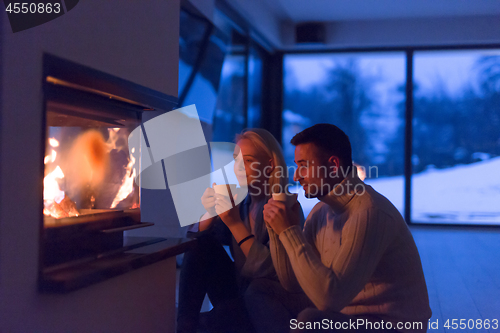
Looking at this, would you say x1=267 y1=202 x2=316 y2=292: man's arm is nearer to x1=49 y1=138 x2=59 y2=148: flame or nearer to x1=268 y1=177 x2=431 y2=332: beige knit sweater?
x1=268 y1=177 x2=431 y2=332: beige knit sweater

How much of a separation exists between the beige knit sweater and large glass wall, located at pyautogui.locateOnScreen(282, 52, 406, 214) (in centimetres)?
431

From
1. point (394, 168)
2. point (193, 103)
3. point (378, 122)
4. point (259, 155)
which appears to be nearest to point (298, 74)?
point (378, 122)

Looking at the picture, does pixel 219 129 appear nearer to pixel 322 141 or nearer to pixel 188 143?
pixel 188 143

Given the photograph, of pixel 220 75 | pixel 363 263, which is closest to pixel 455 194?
pixel 220 75

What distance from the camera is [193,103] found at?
3.00 metres

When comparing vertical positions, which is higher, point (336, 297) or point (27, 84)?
point (27, 84)

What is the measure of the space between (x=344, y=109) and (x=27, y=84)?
16.6ft

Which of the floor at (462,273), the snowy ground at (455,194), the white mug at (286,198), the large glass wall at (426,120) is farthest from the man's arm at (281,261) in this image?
the large glass wall at (426,120)

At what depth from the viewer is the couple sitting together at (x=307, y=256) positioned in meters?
1.11

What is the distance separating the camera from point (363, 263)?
1095 mm

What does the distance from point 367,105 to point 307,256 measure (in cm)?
490

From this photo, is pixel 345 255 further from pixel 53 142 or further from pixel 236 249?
pixel 53 142

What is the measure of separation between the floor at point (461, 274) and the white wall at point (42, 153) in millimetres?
935

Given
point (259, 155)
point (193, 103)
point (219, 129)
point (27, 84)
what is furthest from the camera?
point (219, 129)
